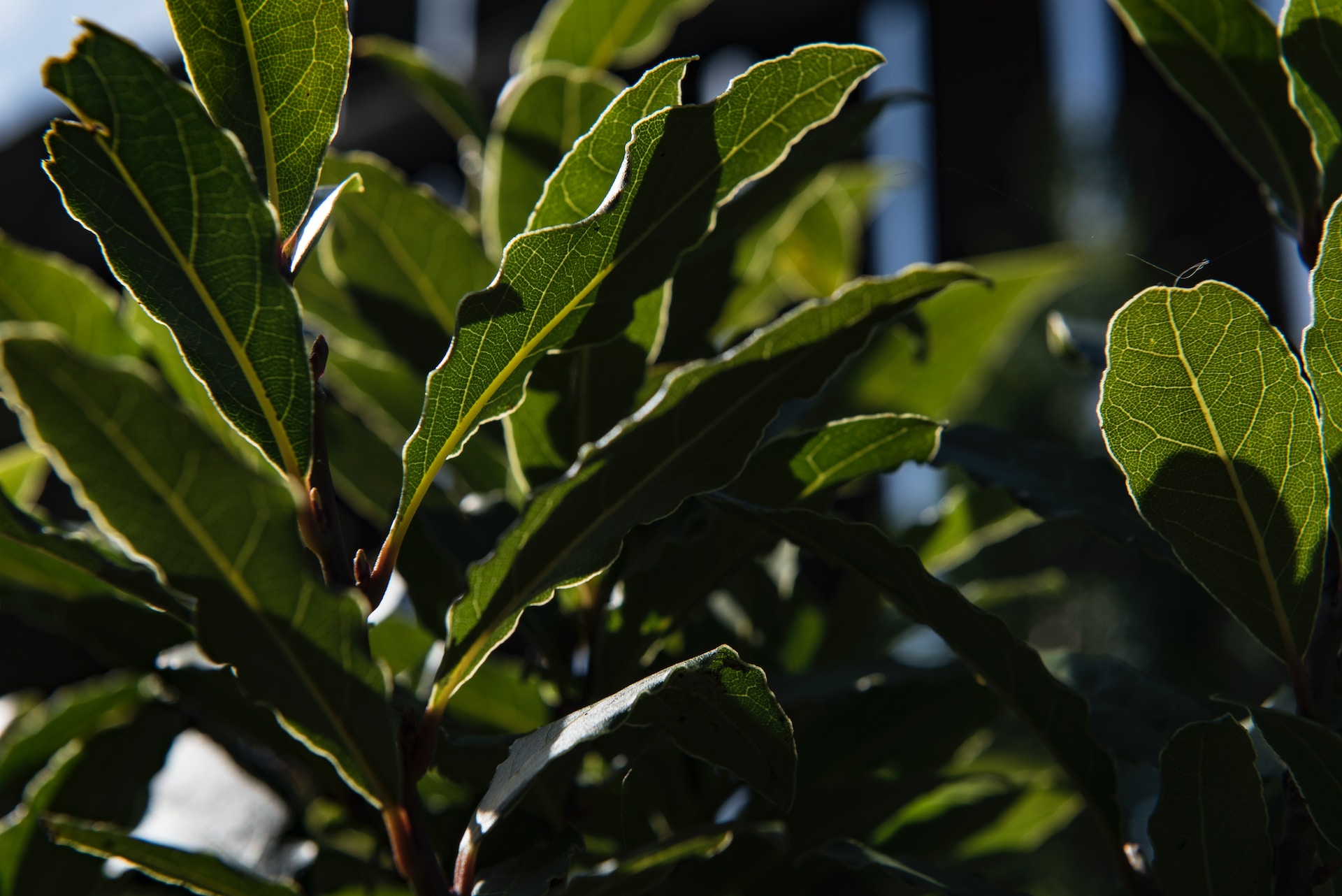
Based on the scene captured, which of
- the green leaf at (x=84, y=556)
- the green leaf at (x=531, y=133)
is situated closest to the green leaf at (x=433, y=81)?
the green leaf at (x=531, y=133)

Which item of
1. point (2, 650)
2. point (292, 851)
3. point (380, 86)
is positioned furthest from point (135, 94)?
point (380, 86)

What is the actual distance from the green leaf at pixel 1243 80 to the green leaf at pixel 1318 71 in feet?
0.23

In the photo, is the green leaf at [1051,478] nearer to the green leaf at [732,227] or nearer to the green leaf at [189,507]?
the green leaf at [732,227]

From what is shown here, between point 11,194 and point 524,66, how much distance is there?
284 centimetres

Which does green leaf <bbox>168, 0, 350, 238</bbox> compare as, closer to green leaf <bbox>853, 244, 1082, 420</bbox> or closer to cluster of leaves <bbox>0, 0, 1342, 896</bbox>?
cluster of leaves <bbox>0, 0, 1342, 896</bbox>

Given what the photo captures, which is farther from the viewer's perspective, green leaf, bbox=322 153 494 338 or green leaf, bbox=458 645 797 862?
green leaf, bbox=322 153 494 338

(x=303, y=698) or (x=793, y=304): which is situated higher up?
(x=303, y=698)

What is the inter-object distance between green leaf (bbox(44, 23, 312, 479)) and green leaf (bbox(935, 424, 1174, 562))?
0.41 meters

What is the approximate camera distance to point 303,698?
0.51 meters

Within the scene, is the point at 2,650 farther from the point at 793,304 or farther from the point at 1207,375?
the point at 1207,375

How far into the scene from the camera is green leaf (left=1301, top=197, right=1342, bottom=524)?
49cm

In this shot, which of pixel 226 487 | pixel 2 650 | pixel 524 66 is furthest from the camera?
pixel 2 650

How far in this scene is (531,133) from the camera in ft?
2.78

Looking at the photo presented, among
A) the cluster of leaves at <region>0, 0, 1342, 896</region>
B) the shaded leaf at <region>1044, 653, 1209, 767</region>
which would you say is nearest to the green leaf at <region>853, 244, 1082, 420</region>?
the cluster of leaves at <region>0, 0, 1342, 896</region>
